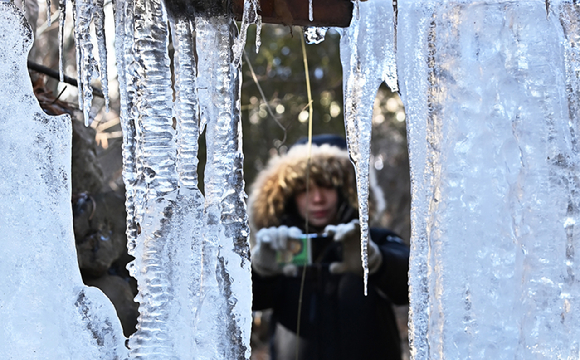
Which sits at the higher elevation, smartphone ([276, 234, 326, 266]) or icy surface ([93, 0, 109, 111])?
icy surface ([93, 0, 109, 111])

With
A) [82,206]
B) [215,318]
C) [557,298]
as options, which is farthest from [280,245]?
[557,298]

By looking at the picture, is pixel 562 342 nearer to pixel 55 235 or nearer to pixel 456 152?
pixel 456 152

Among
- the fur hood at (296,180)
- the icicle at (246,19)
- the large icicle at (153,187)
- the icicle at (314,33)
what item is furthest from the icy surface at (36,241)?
the fur hood at (296,180)

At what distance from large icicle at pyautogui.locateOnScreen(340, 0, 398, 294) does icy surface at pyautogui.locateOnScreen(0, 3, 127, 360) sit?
0.63 metres

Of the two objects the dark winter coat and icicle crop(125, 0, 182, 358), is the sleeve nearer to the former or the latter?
the dark winter coat

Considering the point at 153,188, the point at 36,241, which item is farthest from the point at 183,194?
the point at 36,241

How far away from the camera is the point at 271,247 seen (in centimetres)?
239

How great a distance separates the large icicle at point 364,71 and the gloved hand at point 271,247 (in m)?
1.17

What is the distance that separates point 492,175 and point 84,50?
0.96 meters

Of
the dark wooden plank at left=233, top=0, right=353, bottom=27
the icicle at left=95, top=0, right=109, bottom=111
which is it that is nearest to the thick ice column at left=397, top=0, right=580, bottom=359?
the dark wooden plank at left=233, top=0, right=353, bottom=27

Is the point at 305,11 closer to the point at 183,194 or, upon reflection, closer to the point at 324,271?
the point at 183,194

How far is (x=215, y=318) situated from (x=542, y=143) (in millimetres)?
791

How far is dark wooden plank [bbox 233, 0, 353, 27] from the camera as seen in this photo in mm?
1191

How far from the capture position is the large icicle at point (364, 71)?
119 cm
